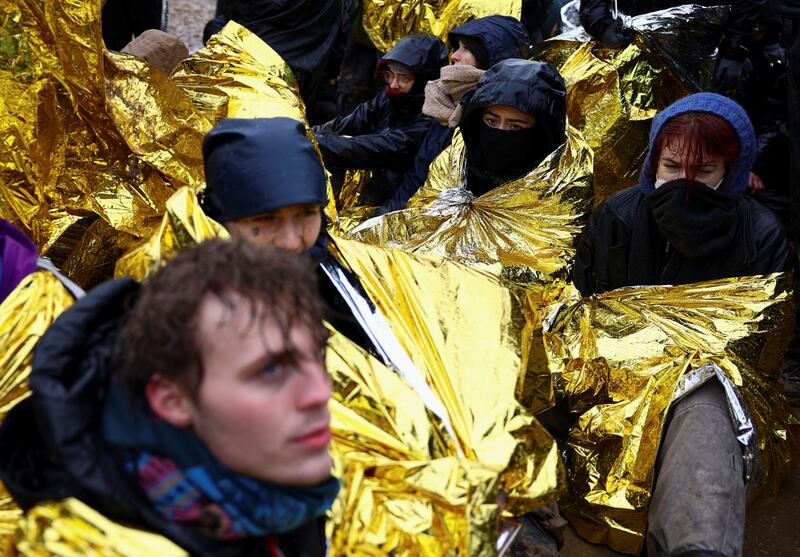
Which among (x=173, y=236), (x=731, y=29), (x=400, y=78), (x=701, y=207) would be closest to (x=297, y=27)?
(x=400, y=78)

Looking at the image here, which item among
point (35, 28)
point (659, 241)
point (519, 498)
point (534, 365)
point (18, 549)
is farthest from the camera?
point (659, 241)

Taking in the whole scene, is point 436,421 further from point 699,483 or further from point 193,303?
Result: point 699,483

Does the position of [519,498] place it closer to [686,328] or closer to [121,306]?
[121,306]

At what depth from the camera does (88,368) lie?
1327mm

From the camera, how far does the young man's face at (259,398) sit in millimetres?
1241

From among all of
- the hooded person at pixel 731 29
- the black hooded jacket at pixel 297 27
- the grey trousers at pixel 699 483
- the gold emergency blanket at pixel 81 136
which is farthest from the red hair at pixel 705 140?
the black hooded jacket at pixel 297 27

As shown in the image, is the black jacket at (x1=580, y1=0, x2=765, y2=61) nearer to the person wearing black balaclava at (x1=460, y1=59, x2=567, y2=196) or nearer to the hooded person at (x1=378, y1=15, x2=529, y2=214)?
the hooded person at (x1=378, y1=15, x2=529, y2=214)

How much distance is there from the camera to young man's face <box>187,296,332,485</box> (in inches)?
48.9

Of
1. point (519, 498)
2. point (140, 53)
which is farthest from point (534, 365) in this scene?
point (140, 53)

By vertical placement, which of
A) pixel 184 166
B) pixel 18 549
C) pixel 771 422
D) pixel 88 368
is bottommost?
pixel 771 422

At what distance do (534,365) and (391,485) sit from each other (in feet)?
2.30

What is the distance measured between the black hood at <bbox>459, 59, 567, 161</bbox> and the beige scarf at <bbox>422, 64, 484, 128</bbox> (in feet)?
1.18

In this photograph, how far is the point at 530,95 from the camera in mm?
3168

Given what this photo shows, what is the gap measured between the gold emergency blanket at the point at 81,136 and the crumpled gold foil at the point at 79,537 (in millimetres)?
1272
